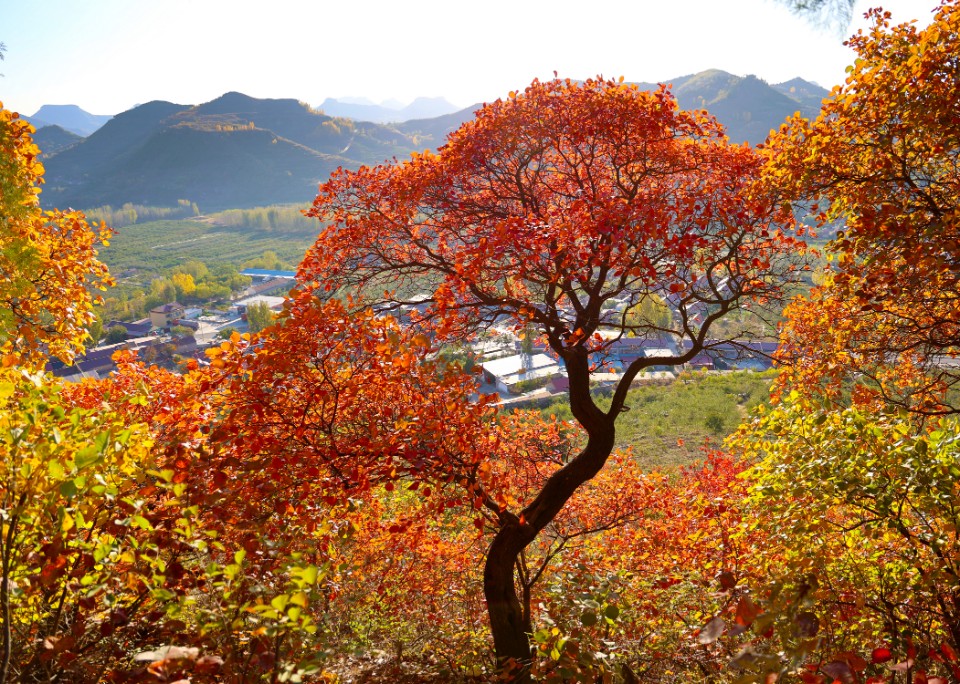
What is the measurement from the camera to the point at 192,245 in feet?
462

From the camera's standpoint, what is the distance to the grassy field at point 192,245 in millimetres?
122875

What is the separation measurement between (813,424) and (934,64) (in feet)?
10.7

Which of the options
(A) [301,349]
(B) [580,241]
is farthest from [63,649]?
(B) [580,241]

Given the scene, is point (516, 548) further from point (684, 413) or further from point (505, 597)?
point (684, 413)

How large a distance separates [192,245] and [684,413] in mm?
139113

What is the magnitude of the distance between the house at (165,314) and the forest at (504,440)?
82157 mm

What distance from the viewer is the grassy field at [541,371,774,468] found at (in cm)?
2639

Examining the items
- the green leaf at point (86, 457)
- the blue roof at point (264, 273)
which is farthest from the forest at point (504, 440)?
the blue roof at point (264, 273)

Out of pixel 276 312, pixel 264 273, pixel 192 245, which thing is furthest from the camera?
pixel 192 245

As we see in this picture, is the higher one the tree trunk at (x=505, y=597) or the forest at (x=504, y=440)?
the forest at (x=504, y=440)

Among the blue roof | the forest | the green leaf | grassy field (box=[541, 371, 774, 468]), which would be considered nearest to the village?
the blue roof

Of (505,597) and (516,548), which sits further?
(516,548)

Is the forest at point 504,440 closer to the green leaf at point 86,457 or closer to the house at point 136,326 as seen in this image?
the green leaf at point 86,457

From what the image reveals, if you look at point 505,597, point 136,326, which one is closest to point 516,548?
point 505,597
